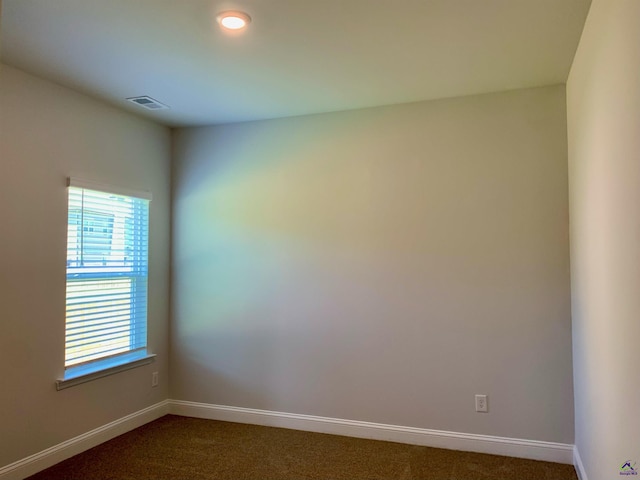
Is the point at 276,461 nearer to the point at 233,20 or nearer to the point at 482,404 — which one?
the point at 482,404

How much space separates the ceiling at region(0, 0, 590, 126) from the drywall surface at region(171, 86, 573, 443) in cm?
39

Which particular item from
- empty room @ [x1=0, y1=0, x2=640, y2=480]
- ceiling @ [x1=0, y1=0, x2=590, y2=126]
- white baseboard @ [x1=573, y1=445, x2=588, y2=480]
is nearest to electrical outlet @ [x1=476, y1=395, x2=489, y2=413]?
empty room @ [x1=0, y1=0, x2=640, y2=480]

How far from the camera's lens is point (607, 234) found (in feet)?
6.31

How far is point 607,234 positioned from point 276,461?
7.78 feet

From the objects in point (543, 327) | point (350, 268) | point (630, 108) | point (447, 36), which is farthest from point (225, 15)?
point (543, 327)

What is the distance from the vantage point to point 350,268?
3547 millimetres

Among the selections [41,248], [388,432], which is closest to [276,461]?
[388,432]

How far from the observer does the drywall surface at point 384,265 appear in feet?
10.2

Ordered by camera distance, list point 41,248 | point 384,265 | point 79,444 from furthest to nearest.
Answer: point 384,265 < point 79,444 < point 41,248

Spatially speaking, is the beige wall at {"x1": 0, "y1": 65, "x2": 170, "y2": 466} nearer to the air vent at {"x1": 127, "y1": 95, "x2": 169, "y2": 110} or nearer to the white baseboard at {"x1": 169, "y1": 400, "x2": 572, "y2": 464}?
the air vent at {"x1": 127, "y1": 95, "x2": 169, "y2": 110}

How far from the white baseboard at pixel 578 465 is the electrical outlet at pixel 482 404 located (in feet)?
1.82

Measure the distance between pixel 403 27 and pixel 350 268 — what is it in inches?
70.3

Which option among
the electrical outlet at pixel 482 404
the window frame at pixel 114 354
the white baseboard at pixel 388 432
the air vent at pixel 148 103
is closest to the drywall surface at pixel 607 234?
the white baseboard at pixel 388 432

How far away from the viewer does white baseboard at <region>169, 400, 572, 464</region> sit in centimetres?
303
